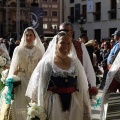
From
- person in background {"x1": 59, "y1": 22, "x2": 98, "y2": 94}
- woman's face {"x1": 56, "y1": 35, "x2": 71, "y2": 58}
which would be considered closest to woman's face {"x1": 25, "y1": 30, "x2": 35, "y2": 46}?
person in background {"x1": 59, "y1": 22, "x2": 98, "y2": 94}

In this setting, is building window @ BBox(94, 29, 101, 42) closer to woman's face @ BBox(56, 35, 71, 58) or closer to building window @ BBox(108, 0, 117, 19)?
building window @ BBox(108, 0, 117, 19)

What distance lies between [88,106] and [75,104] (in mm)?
221

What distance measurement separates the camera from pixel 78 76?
16.2 feet

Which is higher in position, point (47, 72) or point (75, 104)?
point (47, 72)

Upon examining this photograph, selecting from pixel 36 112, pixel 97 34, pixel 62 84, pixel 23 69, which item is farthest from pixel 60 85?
pixel 97 34

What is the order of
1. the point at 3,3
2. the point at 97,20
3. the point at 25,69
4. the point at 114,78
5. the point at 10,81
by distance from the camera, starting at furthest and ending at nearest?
the point at 3,3 → the point at 97,20 → the point at 25,69 → the point at 10,81 → the point at 114,78

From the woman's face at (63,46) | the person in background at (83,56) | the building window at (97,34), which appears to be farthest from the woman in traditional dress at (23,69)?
the building window at (97,34)

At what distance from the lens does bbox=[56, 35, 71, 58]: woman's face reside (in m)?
4.79

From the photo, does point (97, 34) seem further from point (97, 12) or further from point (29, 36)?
point (29, 36)

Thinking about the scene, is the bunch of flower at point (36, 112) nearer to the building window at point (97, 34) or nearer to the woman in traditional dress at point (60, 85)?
the woman in traditional dress at point (60, 85)

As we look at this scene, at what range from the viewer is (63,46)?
479 centimetres

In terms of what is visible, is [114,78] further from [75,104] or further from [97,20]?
[97,20]

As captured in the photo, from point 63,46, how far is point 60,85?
426mm

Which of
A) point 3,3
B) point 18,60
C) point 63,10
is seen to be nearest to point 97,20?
point 63,10
